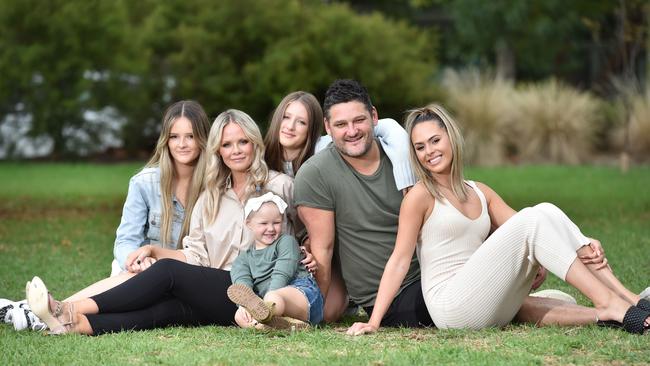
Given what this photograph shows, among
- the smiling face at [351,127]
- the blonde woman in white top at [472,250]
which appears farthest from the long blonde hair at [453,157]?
the smiling face at [351,127]

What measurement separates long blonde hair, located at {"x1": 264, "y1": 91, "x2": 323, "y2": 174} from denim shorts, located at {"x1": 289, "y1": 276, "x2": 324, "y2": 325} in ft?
3.03

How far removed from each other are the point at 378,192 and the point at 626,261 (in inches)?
136

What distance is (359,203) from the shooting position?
20.7ft

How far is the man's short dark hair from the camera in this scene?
20.4ft

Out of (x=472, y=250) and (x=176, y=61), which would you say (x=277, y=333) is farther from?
(x=176, y=61)

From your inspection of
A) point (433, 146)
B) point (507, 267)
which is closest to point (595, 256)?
point (507, 267)

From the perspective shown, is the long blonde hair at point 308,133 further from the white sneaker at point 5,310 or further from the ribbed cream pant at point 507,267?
the white sneaker at point 5,310

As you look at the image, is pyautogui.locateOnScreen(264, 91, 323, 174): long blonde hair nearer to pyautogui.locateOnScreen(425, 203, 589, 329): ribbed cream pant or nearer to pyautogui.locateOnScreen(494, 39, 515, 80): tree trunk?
pyautogui.locateOnScreen(425, 203, 589, 329): ribbed cream pant

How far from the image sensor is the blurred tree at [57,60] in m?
20.6

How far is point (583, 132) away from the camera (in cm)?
2083

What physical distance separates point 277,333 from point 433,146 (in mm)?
1281

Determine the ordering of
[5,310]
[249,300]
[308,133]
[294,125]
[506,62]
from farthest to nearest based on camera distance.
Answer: [506,62]
[308,133]
[294,125]
[5,310]
[249,300]

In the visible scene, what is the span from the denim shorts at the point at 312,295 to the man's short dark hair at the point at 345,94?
902 millimetres

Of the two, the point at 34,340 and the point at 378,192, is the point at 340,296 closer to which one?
the point at 378,192
